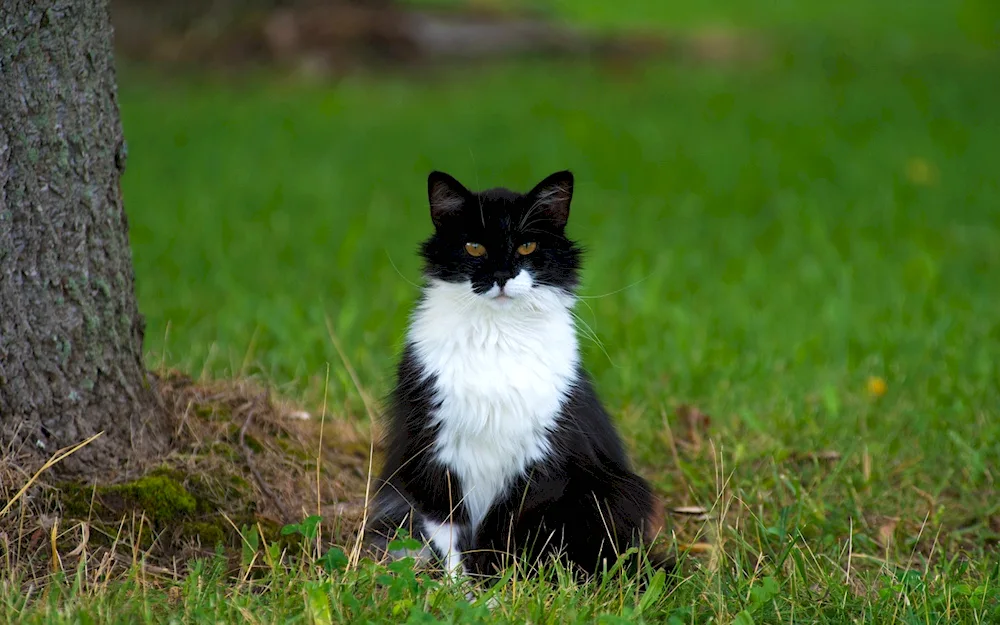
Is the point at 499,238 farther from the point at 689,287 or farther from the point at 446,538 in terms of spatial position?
the point at 689,287

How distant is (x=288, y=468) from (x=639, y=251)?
4205 millimetres

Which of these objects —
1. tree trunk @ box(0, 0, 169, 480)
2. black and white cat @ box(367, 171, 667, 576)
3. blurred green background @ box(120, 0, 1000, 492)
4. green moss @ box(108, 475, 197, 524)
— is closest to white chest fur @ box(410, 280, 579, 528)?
black and white cat @ box(367, 171, 667, 576)

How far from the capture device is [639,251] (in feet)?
25.3

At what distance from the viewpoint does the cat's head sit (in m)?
3.37

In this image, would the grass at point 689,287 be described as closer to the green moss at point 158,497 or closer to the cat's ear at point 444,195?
the green moss at point 158,497

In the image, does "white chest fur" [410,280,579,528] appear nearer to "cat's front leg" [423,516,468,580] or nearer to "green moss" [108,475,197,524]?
"cat's front leg" [423,516,468,580]

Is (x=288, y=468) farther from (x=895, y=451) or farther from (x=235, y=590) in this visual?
(x=895, y=451)

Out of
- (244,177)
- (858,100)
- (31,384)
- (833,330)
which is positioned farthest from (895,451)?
(858,100)

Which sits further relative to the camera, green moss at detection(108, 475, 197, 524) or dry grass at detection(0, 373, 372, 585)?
green moss at detection(108, 475, 197, 524)

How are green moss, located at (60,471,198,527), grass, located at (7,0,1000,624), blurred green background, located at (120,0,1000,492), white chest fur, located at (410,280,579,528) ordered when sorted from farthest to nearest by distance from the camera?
blurred green background, located at (120,0,1000,492), green moss, located at (60,471,198,527), white chest fur, located at (410,280,579,528), grass, located at (7,0,1000,624)

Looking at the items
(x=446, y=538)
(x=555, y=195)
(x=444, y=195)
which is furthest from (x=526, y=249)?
(x=446, y=538)

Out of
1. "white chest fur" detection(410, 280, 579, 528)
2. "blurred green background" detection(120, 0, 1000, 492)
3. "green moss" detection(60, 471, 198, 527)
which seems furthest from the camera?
"blurred green background" detection(120, 0, 1000, 492)

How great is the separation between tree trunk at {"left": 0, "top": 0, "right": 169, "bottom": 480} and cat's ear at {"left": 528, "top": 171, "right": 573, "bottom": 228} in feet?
4.56

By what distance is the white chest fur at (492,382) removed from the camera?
3.30 meters
